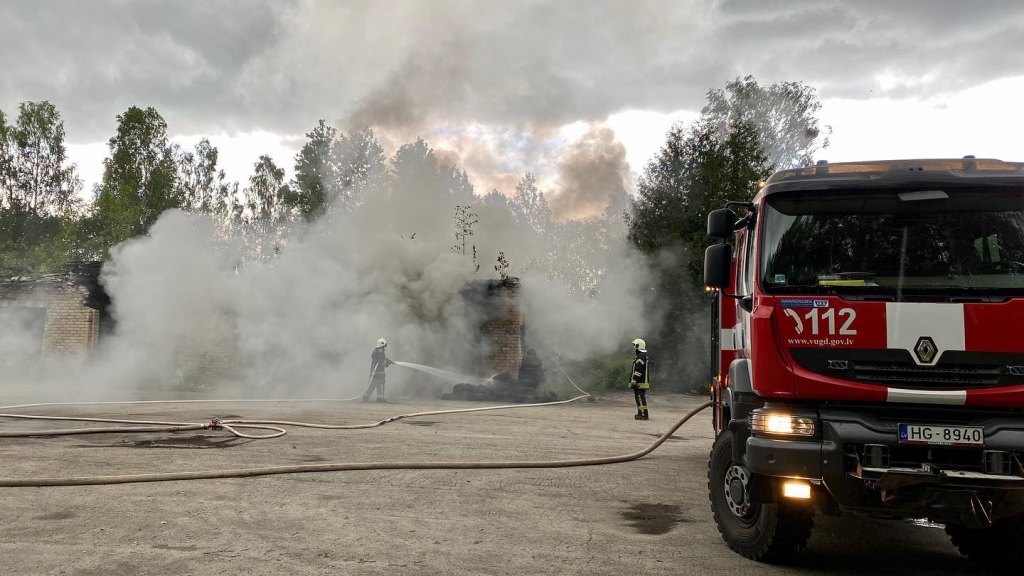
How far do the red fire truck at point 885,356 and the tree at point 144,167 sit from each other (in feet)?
135

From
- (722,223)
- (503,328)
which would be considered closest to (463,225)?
(503,328)

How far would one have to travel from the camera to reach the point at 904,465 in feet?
13.4

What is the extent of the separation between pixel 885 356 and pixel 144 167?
45.4 m

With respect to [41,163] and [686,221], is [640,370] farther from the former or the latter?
[41,163]

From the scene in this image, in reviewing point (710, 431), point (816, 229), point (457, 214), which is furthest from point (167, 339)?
point (816, 229)

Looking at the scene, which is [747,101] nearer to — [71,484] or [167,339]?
[167,339]

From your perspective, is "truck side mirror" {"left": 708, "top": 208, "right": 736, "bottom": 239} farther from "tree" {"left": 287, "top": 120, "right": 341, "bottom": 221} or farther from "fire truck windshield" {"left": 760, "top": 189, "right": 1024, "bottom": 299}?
"tree" {"left": 287, "top": 120, "right": 341, "bottom": 221}

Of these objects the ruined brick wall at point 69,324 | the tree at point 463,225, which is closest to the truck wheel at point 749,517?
the tree at point 463,225

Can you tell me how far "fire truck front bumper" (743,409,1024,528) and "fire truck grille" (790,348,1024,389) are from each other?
0.19m

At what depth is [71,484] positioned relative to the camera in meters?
6.23

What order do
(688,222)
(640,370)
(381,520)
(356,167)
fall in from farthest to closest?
(356,167) < (688,222) < (640,370) < (381,520)

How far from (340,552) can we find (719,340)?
4.46 m

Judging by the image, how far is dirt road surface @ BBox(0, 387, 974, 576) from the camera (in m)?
4.50

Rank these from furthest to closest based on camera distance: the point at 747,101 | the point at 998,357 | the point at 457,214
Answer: the point at 747,101
the point at 457,214
the point at 998,357
